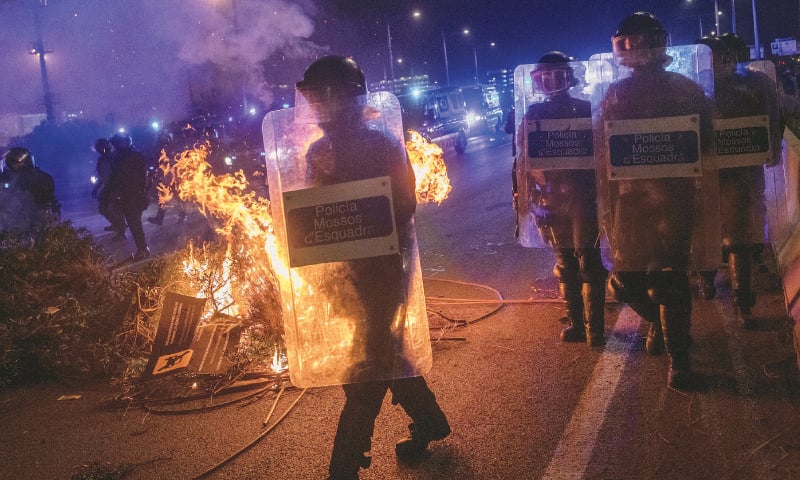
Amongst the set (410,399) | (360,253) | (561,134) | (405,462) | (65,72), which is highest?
(65,72)

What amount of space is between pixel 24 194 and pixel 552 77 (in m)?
9.06

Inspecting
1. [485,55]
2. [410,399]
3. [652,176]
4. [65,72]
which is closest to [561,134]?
[652,176]

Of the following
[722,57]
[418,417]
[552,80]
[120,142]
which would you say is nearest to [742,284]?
[722,57]

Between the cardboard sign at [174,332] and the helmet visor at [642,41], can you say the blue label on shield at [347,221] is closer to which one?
the helmet visor at [642,41]

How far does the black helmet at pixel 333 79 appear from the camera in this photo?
308 centimetres

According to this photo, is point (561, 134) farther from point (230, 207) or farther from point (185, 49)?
point (185, 49)

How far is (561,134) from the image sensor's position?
193 inches

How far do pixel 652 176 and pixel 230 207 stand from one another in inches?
133

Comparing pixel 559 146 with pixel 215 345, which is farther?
pixel 215 345

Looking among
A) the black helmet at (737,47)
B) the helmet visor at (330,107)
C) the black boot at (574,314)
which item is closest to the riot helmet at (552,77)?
the black boot at (574,314)

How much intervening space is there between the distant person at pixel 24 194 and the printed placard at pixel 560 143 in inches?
330

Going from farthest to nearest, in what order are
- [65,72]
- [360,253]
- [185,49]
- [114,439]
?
1. [65,72]
2. [185,49]
3. [114,439]
4. [360,253]

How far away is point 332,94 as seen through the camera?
3074 mm

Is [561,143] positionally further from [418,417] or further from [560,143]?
[418,417]
